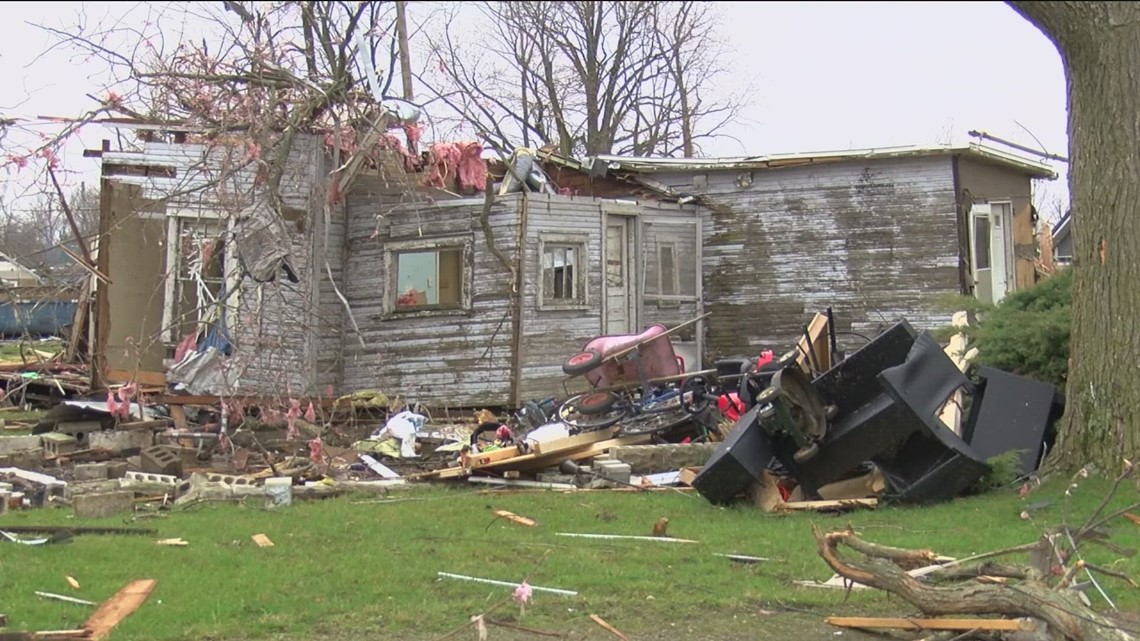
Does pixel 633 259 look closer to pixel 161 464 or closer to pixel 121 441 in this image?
pixel 121 441

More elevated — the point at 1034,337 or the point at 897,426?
the point at 1034,337

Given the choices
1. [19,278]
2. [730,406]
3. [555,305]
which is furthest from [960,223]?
[19,278]

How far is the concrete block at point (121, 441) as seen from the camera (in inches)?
464

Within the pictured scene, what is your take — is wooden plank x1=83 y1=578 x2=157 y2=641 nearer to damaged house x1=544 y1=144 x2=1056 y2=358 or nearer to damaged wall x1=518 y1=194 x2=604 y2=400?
damaged wall x1=518 y1=194 x2=604 y2=400

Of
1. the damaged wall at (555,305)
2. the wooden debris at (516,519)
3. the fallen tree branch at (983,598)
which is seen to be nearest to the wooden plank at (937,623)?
the fallen tree branch at (983,598)

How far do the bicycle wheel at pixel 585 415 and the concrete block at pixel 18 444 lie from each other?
5.37m

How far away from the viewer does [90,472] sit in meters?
10.0

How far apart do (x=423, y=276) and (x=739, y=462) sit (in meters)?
8.34

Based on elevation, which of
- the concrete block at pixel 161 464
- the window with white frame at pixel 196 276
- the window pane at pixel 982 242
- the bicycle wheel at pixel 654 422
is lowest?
the concrete block at pixel 161 464

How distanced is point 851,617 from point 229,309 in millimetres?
9650

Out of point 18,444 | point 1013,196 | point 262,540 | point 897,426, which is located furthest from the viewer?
point 1013,196

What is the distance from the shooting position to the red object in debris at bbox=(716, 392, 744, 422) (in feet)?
37.5

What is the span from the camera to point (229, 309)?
13219mm

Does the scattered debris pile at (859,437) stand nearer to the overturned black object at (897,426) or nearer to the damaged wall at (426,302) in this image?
the overturned black object at (897,426)
